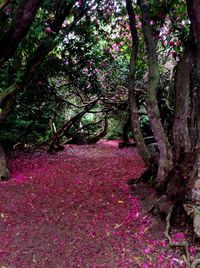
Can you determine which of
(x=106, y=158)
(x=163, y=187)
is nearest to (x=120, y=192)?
(x=163, y=187)

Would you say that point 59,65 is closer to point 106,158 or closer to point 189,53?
point 106,158

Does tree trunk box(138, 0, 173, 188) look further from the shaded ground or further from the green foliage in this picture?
the green foliage

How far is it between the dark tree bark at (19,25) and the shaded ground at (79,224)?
7.73ft

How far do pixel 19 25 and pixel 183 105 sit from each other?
8.29ft

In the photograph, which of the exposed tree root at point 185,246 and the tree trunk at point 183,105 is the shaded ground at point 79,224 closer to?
the exposed tree root at point 185,246

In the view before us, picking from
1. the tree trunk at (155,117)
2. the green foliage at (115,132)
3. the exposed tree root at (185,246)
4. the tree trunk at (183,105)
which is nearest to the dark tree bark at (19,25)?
the tree trunk at (155,117)

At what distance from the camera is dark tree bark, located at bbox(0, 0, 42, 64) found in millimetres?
3580

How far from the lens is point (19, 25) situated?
3758 mm

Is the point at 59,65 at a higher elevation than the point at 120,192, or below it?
higher

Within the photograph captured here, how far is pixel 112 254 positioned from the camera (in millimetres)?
3609

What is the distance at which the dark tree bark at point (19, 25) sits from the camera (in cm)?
358

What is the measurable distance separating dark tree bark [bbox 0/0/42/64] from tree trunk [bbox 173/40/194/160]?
7.44 feet

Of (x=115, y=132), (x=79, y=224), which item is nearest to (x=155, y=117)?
(x=79, y=224)

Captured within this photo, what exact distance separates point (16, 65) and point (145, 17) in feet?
14.6
